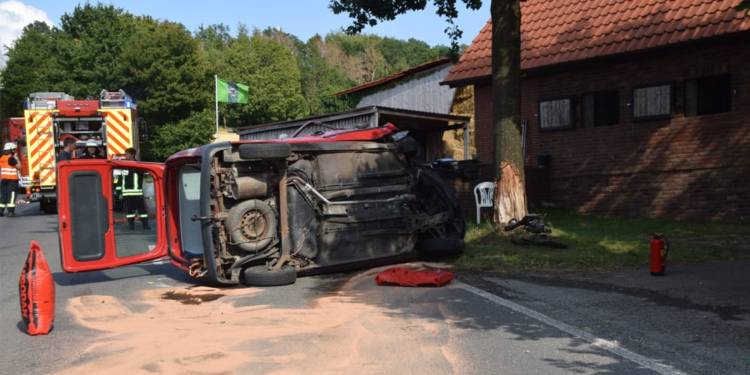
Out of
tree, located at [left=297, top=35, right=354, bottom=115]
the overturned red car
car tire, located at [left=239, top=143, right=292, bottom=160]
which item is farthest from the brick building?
tree, located at [left=297, top=35, right=354, bottom=115]

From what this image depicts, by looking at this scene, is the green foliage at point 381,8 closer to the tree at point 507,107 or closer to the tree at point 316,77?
the tree at point 507,107

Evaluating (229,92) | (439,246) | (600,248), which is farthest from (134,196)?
(229,92)

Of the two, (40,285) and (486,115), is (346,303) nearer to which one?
(40,285)

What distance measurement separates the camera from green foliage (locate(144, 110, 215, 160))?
153ft

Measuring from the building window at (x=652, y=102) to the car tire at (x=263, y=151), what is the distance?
980 cm

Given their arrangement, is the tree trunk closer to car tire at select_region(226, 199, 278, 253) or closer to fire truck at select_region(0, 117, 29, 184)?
car tire at select_region(226, 199, 278, 253)

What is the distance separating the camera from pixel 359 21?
13484 millimetres

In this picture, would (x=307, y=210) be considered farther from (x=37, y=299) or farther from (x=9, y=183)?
(x=9, y=183)

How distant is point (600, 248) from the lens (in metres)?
9.95

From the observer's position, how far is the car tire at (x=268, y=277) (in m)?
7.84

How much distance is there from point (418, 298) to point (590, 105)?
Answer: 10.4 m

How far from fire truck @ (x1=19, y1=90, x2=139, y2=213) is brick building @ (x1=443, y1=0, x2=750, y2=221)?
9491 mm

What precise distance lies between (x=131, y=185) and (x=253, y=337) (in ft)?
24.4

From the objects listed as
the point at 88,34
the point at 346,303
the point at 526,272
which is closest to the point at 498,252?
the point at 526,272
